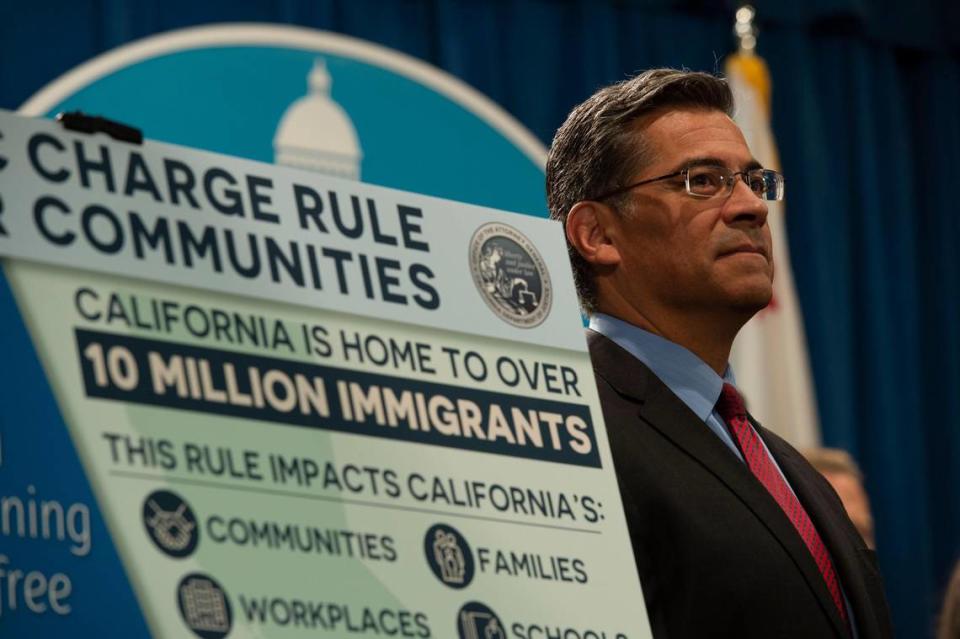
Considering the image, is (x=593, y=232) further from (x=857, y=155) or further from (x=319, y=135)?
(x=857, y=155)

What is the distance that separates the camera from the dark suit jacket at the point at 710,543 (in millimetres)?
1715

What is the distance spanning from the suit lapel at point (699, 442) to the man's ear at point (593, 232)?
12 cm

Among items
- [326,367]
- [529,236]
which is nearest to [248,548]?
[326,367]

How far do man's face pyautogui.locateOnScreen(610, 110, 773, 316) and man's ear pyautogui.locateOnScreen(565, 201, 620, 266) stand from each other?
0.04 ft

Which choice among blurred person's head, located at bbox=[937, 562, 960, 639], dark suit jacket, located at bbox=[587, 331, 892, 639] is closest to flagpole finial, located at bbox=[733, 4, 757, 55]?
blurred person's head, located at bbox=[937, 562, 960, 639]

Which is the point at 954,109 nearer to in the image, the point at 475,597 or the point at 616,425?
the point at 616,425

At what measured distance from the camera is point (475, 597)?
52.5 inches

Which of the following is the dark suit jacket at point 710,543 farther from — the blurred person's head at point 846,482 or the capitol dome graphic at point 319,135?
the capitol dome graphic at point 319,135

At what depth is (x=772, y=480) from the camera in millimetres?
1943

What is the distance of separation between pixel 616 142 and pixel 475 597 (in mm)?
932

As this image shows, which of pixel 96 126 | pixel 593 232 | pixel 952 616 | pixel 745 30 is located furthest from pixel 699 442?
pixel 745 30

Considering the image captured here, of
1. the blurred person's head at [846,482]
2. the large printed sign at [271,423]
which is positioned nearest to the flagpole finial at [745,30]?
the blurred person's head at [846,482]

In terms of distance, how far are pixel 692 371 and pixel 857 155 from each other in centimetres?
436

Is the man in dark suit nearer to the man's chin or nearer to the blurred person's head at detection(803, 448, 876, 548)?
the man's chin
